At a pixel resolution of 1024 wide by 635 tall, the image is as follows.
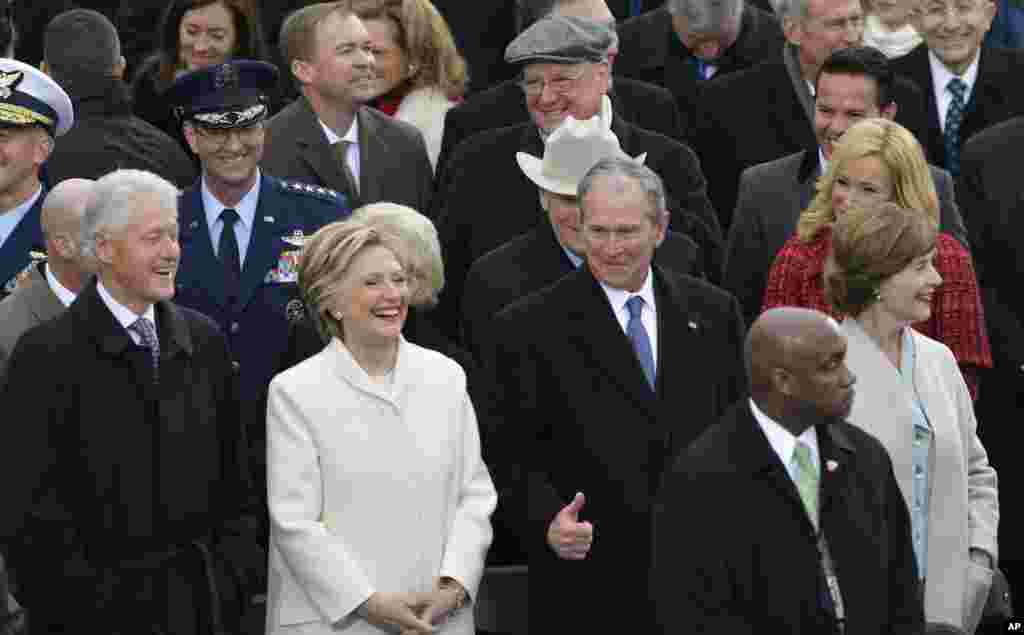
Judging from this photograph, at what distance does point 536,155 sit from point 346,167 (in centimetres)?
88

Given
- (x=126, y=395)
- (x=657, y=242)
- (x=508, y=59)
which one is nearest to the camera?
(x=126, y=395)

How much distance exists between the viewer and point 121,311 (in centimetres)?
693

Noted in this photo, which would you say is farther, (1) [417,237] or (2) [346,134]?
(2) [346,134]

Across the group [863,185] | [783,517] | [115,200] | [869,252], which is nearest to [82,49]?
[115,200]

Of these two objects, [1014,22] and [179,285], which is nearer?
[179,285]

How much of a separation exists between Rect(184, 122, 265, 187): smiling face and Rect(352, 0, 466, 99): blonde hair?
1.95 meters

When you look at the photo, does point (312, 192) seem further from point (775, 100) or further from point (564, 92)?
point (775, 100)

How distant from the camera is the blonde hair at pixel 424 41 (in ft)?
32.7

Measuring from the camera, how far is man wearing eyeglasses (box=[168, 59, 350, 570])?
797 cm

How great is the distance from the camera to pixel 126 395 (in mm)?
6812

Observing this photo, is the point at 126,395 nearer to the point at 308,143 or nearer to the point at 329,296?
the point at 329,296

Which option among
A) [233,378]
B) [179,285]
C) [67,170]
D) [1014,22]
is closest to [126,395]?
[233,378]

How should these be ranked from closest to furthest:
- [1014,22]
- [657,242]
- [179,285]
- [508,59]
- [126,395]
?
[126,395]
[657,242]
[179,285]
[508,59]
[1014,22]

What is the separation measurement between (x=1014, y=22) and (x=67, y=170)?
5.04 metres
